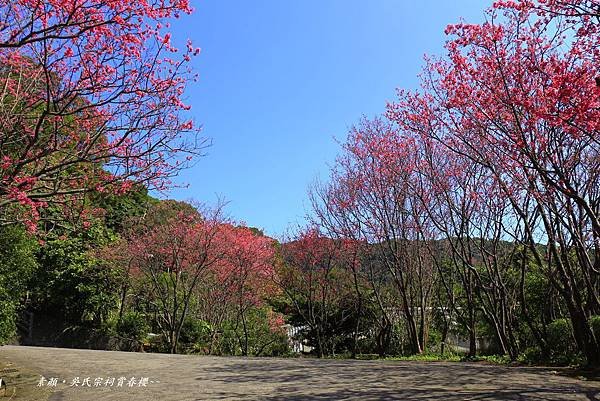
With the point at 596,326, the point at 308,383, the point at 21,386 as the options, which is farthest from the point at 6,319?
the point at 596,326

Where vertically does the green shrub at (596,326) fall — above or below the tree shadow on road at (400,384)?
above

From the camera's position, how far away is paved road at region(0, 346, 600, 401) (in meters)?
5.30

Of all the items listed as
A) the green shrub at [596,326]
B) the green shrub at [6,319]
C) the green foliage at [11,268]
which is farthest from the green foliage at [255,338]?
the green shrub at [596,326]

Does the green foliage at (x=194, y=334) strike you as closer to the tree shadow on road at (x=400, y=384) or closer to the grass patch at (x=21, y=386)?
the tree shadow on road at (x=400, y=384)

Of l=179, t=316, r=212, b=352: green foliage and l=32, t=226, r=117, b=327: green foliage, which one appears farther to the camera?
l=32, t=226, r=117, b=327: green foliage

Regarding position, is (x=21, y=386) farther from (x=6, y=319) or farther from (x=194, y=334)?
(x=194, y=334)

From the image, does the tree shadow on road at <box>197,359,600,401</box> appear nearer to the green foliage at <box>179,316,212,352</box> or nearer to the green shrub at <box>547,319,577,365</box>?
the green shrub at <box>547,319,577,365</box>

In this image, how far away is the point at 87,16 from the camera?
4.62m

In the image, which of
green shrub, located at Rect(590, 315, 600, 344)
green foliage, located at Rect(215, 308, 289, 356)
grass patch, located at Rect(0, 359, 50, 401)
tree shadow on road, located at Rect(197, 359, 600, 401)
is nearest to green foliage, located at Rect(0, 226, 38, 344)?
grass patch, located at Rect(0, 359, 50, 401)

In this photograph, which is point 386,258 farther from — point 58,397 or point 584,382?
point 58,397

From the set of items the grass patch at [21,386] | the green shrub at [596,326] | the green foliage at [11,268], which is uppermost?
the green foliage at [11,268]

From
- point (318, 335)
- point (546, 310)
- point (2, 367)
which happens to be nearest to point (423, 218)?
point (546, 310)

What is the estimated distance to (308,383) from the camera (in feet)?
20.6

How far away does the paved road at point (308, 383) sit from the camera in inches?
209
